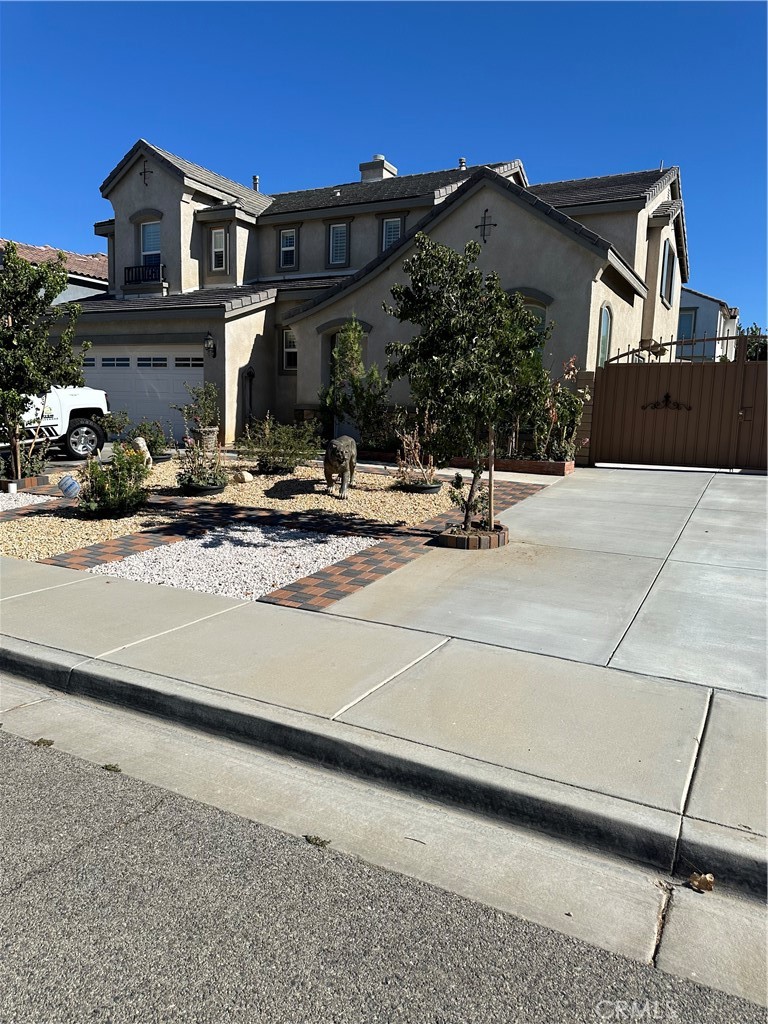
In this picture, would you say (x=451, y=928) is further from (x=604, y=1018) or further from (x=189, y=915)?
(x=189, y=915)

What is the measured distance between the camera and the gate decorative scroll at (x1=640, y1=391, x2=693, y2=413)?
14.7 metres

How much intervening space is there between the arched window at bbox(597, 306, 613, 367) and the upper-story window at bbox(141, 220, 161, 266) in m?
14.1

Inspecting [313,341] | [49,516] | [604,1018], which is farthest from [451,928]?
[313,341]

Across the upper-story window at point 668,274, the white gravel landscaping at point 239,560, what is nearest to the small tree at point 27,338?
the white gravel landscaping at point 239,560

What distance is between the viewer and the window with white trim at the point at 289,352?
2009 centimetres

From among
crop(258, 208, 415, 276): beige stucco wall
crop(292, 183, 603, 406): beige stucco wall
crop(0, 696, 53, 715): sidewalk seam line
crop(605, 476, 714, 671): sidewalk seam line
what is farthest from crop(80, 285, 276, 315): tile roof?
crop(0, 696, 53, 715): sidewalk seam line

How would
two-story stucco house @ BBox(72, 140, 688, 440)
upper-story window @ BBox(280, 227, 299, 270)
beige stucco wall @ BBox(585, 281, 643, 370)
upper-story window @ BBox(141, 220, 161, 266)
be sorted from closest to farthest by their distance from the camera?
1. beige stucco wall @ BBox(585, 281, 643, 370)
2. two-story stucco house @ BBox(72, 140, 688, 440)
3. upper-story window @ BBox(280, 227, 299, 270)
4. upper-story window @ BBox(141, 220, 161, 266)

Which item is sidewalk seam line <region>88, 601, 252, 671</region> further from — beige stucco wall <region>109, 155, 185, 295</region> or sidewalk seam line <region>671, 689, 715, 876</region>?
beige stucco wall <region>109, 155, 185, 295</region>

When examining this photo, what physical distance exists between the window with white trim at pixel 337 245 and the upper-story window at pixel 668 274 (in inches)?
355

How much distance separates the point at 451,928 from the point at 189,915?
1.00 m

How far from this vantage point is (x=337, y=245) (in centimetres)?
2220

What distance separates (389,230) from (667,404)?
1046 cm

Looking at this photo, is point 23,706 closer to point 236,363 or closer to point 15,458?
point 15,458

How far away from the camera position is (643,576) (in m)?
7.04
